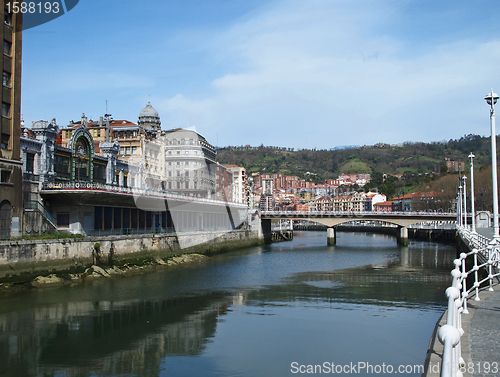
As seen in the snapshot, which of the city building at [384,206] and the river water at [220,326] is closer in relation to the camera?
the river water at [220,326]

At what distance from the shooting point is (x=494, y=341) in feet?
31.4

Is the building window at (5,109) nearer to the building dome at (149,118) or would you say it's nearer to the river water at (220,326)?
the river water at (220,326)

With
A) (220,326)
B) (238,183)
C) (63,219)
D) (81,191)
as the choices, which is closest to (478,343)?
(220,326)

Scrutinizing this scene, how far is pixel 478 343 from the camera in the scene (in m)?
9.45

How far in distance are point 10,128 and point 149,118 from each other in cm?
5510

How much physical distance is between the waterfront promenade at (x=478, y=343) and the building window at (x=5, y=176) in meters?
32.8

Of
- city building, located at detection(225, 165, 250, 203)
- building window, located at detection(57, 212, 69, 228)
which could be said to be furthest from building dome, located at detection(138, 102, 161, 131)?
city building, located at detection(225, 165, 250, 203)

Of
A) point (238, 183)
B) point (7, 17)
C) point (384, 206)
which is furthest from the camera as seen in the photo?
point (384, 206)

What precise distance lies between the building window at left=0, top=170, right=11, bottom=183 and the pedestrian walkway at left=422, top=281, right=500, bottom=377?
32820mm

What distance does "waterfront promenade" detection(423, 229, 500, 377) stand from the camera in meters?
8.01

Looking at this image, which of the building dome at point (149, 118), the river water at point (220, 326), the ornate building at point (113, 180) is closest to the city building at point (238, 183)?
the ornate building at point (113, 180)

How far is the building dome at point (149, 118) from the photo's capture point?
292 ft

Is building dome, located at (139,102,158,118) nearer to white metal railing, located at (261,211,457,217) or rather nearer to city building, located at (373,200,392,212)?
white metal railing, located at (261,211,457,217)

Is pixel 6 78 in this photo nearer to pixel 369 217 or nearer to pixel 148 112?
pixel 148 112
